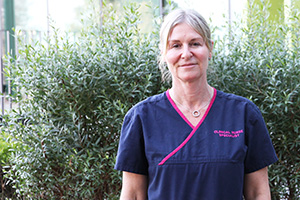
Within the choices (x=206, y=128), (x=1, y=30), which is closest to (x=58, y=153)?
(x=206, y=128)

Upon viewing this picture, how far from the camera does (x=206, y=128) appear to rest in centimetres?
203

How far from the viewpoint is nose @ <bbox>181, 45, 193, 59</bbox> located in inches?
78.4

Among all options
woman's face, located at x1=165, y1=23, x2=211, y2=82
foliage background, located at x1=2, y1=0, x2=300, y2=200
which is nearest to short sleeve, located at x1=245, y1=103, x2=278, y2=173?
woman's face, located at x1=165, y1=23, x2=211, y2=82

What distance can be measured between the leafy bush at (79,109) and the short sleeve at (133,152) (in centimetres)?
132

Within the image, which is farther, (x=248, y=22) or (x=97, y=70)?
(x=248, y=22)

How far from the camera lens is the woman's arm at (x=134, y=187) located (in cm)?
209

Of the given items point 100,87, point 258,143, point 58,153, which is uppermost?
point 100,87

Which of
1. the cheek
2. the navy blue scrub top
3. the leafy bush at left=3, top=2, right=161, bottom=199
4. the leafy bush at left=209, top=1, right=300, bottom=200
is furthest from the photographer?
the leafy bush at left=3, top=2, right=161, bottom=199

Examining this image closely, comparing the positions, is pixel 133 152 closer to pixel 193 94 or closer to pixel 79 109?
pixel 193 94

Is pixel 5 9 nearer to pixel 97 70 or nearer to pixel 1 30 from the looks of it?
pixel 1 30

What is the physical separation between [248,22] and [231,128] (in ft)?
7.20

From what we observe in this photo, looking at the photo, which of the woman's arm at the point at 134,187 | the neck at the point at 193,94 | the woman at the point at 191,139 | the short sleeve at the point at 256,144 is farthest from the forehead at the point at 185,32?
the woman's arm at the point at 134,187

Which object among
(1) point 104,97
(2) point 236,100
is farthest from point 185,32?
(1) point 104,97

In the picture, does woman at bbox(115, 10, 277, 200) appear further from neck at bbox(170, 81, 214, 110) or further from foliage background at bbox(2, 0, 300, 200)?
foliage background at bbox(2, 0, 300, 200)
